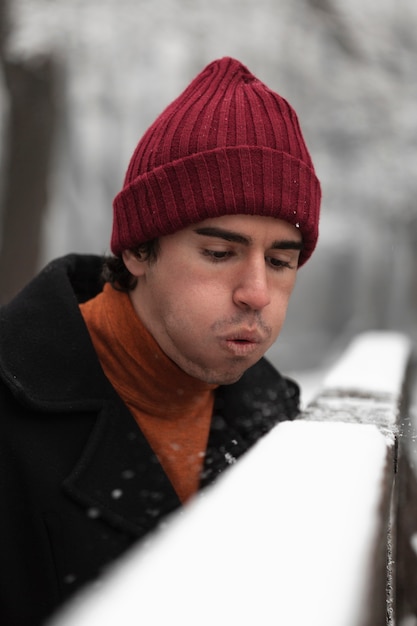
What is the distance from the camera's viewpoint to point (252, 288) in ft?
6.08

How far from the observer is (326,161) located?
43.1ft

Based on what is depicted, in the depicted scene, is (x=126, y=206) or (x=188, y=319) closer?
(x=188, y=319)

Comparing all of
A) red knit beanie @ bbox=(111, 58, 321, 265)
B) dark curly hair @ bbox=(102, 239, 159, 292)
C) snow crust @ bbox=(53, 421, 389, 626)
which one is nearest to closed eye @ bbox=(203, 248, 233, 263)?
red knit beanie @ bbox=(111, 58, 321, 265)

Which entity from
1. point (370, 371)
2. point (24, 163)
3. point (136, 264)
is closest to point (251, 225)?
point (136, 264)

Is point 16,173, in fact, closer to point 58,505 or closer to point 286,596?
point 58,505

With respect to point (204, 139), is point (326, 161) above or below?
above

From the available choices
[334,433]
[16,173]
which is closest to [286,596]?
[334,433]

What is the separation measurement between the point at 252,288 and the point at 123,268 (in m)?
0.63

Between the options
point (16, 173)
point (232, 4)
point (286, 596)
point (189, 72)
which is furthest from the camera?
point (189, 72)

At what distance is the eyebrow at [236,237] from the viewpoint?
1907 mm

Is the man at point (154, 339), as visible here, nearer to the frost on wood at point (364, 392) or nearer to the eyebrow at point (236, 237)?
the eyebrow at point (236, 237)

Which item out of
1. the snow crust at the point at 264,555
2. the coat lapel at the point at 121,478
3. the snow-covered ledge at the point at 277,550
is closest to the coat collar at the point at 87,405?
the coat lapel at the point at 121,478

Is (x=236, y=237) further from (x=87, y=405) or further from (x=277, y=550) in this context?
(x=277, y=550)

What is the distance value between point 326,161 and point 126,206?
11.3m
